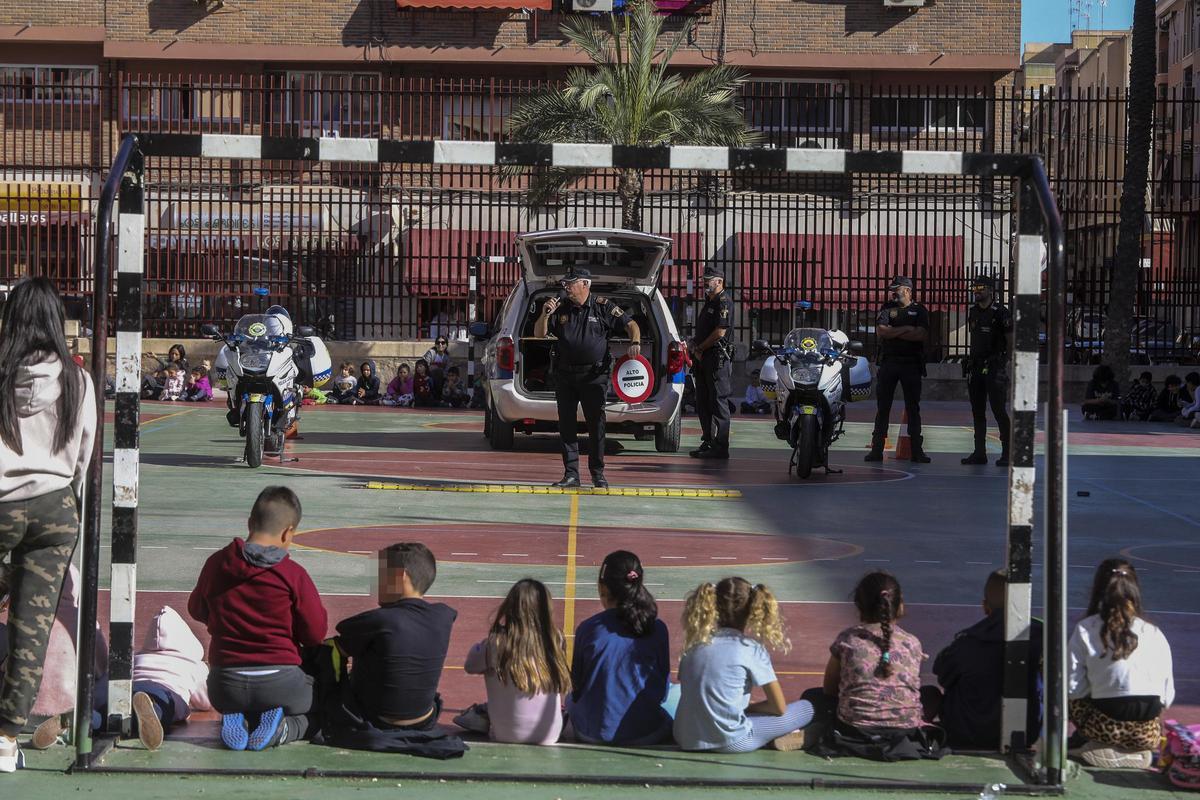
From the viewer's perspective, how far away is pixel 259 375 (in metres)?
15.7

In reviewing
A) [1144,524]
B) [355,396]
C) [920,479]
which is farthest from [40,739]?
[355,396]

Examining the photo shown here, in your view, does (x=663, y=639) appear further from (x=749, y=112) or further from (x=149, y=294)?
(x=749, y=112)

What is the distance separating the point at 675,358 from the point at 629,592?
10772 millimetres

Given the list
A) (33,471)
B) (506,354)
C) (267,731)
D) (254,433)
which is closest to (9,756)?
(267,731)

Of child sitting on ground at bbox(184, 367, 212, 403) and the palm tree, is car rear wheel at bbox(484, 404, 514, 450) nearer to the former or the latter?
child sitting on ground at bbox(184, 367, 212, 403)

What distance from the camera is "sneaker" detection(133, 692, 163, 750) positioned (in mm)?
6117

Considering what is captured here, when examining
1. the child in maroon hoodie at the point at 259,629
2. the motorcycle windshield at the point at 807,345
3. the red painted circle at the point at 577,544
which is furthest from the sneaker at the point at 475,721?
the motorcycle windshield at the point at 807,345

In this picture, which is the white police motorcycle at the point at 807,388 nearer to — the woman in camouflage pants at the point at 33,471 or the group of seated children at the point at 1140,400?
the woman in camouflage pants at the point at 33,471

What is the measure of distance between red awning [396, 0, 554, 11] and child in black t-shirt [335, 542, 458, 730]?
3817cm

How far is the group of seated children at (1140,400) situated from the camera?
26.0 metres

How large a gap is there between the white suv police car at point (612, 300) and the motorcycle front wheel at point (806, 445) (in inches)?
66.0

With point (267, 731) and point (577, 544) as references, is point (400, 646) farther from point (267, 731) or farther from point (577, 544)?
point (577, 544)

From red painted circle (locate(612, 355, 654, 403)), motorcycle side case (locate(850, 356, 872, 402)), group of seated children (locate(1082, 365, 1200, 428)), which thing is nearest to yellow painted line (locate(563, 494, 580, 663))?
red painted circle (locate(612, 355, 654, 403))

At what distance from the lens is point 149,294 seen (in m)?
29.6
